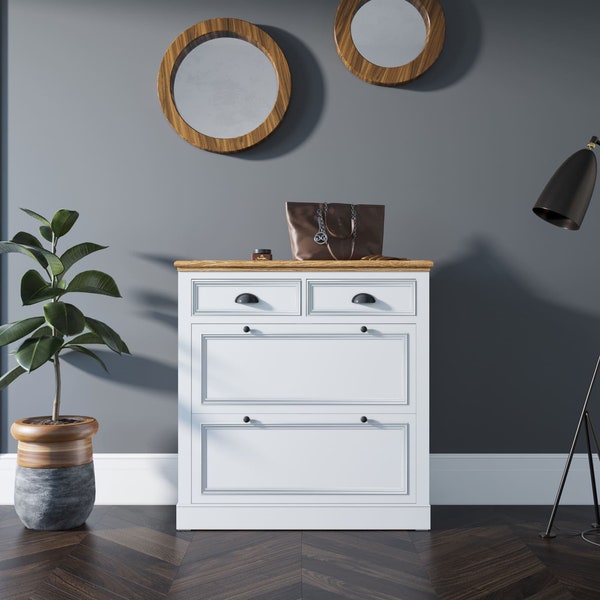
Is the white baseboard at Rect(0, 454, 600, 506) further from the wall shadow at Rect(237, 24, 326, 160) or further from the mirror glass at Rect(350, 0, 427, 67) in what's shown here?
the mirror glass at Rect(350, 0, 427, 67)

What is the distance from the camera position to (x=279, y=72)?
2811mm

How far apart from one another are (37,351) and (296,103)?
1.44m

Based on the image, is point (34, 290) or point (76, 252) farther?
point (76, 252)

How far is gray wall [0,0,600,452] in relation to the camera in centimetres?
284

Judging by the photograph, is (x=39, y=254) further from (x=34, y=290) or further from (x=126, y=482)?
(x=126, y=482)

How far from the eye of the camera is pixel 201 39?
111 inches

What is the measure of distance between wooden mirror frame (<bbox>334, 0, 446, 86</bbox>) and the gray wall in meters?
0.05

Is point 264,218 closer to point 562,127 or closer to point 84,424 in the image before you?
point 84,424

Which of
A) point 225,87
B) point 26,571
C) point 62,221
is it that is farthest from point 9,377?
point 225,87

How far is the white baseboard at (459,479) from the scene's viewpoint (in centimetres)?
278

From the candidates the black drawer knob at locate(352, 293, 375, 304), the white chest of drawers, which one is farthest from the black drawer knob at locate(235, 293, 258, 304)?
the black drawer knob at locate(352, 293, 375, 304)

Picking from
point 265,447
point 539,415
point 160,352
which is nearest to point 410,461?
point 265,447

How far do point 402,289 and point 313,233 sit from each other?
0.40m

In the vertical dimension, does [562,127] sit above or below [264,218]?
above
